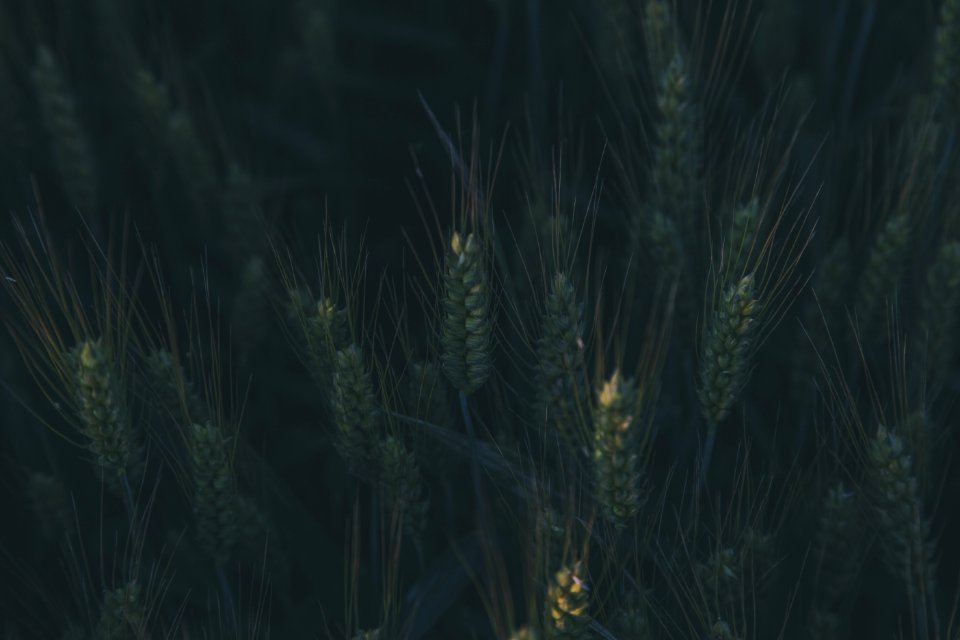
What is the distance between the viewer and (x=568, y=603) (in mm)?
1234

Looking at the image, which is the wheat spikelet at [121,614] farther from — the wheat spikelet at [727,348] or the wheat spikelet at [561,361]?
the wheat spikelet at [727,348]

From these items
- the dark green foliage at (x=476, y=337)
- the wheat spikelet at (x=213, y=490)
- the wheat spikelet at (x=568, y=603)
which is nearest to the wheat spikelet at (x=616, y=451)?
the dark green foliage at (x=476, y=337)

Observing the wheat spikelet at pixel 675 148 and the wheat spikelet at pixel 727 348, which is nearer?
the wheat spikelet at pixel 727 348

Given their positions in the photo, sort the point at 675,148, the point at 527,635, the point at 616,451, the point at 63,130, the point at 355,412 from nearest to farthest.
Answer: the point at 527,635
the point at 616,451
the point at 355,412
the point at 675,148
the point at 63,130

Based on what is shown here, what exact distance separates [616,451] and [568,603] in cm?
20

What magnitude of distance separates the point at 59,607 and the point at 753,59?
2028 mm

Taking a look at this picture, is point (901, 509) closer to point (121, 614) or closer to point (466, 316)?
point (466, 316)

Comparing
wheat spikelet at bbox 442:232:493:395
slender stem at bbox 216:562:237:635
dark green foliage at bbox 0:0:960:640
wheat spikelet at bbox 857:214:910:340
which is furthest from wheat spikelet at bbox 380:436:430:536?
wheat spikelet at bbox 857:214:910:340

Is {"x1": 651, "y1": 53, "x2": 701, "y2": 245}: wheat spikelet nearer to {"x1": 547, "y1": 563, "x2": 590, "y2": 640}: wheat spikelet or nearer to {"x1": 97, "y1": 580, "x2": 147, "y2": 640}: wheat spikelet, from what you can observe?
{"x1": 547, "y1": 563, "x2": 590, "y2": 640}: wheat spikelet

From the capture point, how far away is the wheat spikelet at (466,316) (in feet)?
4.51

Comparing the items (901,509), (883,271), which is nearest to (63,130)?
(883,271)

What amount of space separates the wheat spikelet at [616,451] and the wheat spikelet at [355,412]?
333mm

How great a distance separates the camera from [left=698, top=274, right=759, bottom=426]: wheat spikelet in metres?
1.39

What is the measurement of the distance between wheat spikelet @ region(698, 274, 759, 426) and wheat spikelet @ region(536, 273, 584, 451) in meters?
0.18
